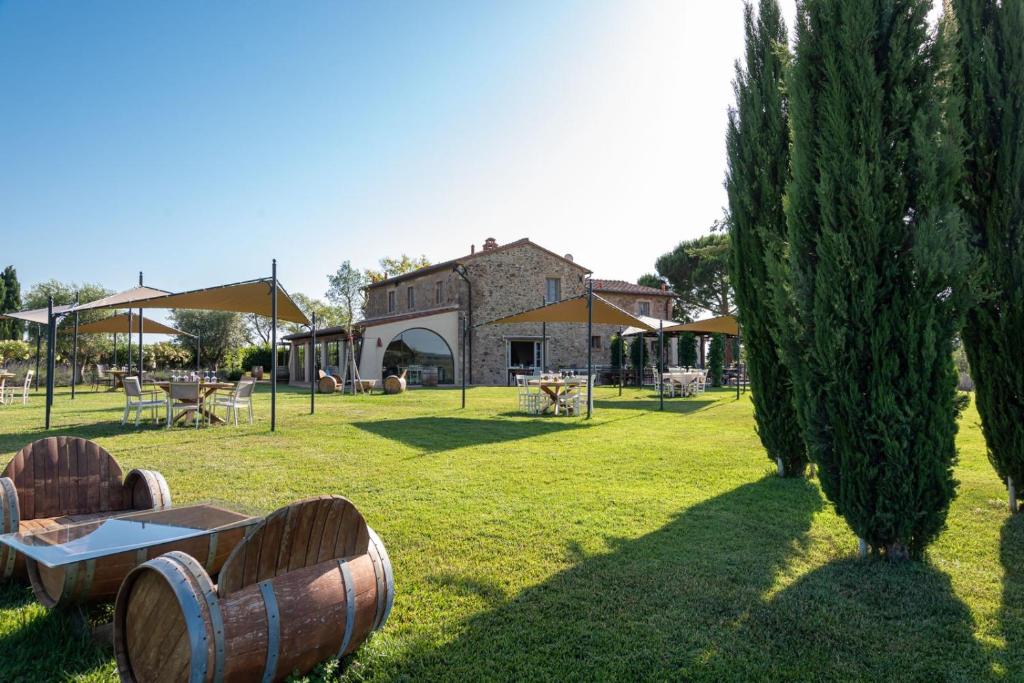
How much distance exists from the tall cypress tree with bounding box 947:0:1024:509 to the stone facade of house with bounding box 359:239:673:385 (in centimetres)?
1886

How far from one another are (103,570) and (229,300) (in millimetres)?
9225

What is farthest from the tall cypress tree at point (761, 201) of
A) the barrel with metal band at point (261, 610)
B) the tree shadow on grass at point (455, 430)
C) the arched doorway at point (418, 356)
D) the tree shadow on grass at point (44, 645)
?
the arched doorway at point (418, 356)

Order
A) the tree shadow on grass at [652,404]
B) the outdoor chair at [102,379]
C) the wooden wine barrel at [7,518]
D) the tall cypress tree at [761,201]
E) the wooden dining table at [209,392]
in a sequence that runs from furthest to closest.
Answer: the outdoor chair at [102,379]
the tree shadow on grass at [652,404]
the wooden dining table at [209,392]
the tall cypress tree at [761,201]
the wooden wine barrel at [7,518]

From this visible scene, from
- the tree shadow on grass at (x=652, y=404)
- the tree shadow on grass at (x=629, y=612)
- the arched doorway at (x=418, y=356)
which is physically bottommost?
the tree shadow on grass at (x=629, y=612)

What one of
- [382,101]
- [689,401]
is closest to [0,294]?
[382,101]

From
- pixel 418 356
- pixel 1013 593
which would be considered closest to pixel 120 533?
pixel 1013 593

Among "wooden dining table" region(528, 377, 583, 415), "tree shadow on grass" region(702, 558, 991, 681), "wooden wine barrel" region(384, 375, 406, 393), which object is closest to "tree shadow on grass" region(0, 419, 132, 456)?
"wooden dining table" region(528, 377, 583, 415)

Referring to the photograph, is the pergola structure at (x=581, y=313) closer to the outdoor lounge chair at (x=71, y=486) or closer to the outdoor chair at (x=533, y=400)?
the outdoor chair at (x=533, y=400)

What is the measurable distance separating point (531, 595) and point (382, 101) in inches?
353

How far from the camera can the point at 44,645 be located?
225 cm

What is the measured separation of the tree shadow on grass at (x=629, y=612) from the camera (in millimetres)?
2119

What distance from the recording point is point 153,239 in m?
13.8

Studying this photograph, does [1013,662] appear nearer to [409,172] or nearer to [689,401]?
[689,401]

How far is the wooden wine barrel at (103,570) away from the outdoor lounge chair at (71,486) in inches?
22.0
